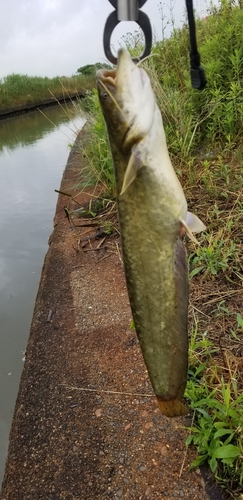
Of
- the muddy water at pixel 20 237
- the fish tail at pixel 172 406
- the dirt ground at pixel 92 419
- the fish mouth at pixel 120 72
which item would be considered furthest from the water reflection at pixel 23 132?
the fish tail at pixel 172 406

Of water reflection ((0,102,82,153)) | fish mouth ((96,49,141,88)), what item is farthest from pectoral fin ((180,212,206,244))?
water reflection ((0,102,82,153))

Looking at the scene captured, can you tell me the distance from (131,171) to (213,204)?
2858mm

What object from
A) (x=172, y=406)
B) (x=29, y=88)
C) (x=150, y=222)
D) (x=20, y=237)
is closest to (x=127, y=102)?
(x=150, y=222)

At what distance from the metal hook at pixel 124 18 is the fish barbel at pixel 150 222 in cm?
8

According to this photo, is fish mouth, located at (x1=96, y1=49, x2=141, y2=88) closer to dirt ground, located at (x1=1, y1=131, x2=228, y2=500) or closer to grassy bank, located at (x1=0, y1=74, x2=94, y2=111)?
dirt ground, located at (x1=1, y1=131, x2=228, y2=500)

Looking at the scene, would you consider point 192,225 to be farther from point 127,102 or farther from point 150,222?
point 127,102

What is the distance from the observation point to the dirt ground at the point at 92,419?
202 centimetres

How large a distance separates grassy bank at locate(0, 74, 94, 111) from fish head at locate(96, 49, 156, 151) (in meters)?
24.1

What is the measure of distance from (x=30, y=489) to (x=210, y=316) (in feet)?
4.40

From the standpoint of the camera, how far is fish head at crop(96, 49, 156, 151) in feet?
3.77

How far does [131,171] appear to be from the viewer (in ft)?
3.76

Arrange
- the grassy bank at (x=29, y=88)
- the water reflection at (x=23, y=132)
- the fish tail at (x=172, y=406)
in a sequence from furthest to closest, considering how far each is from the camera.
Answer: the grassy bank at (x=29, y=88) < the water reflection at (x=23, y=132) < the fish tail at (x=172, y=406)

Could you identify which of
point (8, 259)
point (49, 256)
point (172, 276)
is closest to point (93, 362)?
point (172, 276)

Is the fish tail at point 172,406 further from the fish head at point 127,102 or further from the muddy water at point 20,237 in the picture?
the muddy water at point 20,237
